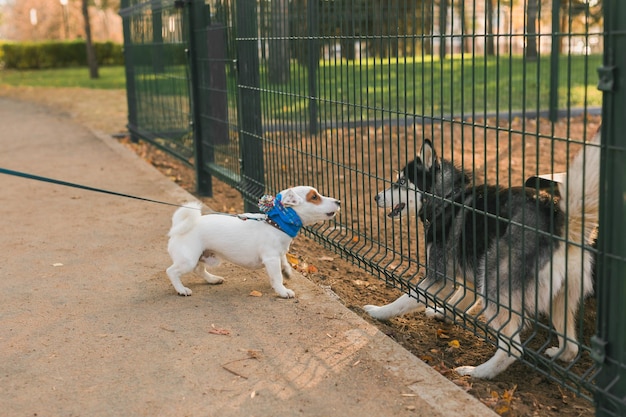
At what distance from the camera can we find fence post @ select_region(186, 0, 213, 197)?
27.2ft

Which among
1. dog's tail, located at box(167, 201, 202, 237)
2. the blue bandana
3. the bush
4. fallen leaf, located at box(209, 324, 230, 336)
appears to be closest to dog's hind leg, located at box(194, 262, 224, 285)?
dog's tail, located at box(167, 201, 202, 237)

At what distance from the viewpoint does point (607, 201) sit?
316cm

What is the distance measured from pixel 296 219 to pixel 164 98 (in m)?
5.81

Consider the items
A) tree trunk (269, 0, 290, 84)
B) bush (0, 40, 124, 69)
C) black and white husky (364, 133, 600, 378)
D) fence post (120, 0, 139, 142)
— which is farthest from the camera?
bush (0, 40, 124, 69)

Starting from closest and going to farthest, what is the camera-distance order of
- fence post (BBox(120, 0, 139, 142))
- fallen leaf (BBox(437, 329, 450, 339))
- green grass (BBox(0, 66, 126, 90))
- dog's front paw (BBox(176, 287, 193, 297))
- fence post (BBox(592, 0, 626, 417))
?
fence post (BBox(592, 0, 626, 417)) → fallen leaf (BBox(437, 329, 450, 339)) → dog's front paw (BBox(176, 287, 193, 297)) → fence post (BBox(120, 0, 139, 142)) → green grass (BBox(0, 66, 126, 90))

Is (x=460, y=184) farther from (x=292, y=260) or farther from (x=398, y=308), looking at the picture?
(x=292, y=260)

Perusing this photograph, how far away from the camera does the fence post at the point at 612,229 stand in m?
3.01

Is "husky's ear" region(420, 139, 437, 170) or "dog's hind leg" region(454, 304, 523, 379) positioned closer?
"dog's hind leg" region(454, 304, 523, 379)

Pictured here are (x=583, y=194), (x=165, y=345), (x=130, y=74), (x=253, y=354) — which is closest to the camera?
(x=583, y=194)

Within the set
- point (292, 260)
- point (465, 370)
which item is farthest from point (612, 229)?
point (292, 260)

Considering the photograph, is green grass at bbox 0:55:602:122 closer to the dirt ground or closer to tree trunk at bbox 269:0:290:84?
tree trunk at bbox 269:0:290:84

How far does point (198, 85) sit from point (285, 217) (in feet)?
12.8

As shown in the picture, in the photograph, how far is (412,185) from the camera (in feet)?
16.1

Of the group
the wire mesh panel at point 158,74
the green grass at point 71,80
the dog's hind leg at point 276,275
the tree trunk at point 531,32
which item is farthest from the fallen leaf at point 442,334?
the green grass at point 71,80
